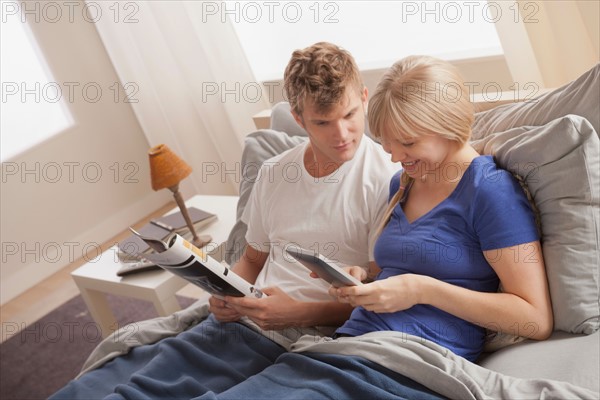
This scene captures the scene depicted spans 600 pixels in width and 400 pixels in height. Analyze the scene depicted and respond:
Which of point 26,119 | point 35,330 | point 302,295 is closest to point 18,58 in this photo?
point 26,119

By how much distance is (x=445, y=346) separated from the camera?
1.51 meters

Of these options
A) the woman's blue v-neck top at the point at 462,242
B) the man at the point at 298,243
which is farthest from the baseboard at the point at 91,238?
the woman's blue v-neck top at the point at 462,242

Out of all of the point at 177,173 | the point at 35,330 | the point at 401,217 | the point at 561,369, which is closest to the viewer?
the point at 561,369

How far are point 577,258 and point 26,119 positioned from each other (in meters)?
3.01

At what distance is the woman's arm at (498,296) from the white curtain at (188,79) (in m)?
2.12

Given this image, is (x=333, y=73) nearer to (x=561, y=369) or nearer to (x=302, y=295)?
(x=302, y=295)

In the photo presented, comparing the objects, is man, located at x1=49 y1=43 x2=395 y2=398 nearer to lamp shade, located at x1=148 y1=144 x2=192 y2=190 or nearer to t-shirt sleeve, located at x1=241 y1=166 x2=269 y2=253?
t-shirt sleeve, located at x1=241 y1=166 x2=269 y2=253

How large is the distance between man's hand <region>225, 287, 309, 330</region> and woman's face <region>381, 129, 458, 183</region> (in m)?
0.45

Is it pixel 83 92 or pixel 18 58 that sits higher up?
pixel 18 58

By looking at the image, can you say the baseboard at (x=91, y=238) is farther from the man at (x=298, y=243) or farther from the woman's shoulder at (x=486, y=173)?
the woman's shoulder at (x=486, y=173)

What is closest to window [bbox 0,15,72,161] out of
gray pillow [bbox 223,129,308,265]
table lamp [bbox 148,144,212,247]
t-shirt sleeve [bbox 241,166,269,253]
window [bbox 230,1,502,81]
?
window [bbox 230,1,502,81]

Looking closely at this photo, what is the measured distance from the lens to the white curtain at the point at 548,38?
227 centimetres

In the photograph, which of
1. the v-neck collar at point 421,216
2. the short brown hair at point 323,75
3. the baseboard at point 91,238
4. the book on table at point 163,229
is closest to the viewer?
the v-neck collar at point 421,216

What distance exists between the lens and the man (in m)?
1.68
